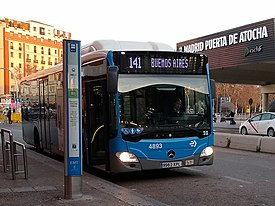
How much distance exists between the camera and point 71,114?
24.1 ft

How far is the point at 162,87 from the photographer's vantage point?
A: 31.6ft

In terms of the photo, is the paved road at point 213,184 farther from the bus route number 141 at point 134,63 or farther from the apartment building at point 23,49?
the apartment building at point 23,49

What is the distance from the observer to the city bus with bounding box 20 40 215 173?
928 centimetres

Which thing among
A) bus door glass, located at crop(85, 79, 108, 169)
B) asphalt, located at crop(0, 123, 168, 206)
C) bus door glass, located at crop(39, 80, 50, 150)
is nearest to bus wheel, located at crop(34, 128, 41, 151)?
bus door glass, located at crop(39, 80, 50, 150)

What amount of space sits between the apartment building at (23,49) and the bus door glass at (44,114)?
7862 centimetres

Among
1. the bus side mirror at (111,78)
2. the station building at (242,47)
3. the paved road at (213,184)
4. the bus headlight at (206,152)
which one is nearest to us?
the paved road at (213,184)

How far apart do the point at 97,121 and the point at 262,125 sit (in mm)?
16987

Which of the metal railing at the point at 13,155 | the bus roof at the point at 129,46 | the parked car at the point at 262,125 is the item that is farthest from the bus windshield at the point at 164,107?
the parked car at the point at 262,125

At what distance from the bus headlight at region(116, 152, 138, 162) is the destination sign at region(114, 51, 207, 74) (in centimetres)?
179

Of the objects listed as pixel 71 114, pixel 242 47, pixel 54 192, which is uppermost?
pixel 242 47

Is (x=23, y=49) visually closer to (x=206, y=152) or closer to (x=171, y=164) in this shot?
(x=206, y=152)

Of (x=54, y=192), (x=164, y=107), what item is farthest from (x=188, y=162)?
(x=54, y=192)

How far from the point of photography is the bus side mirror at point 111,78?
8867 mm

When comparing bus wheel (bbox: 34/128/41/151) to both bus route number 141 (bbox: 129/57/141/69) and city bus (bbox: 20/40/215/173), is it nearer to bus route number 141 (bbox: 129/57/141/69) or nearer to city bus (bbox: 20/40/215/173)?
city bus (bbox: 20/40/215/173)
